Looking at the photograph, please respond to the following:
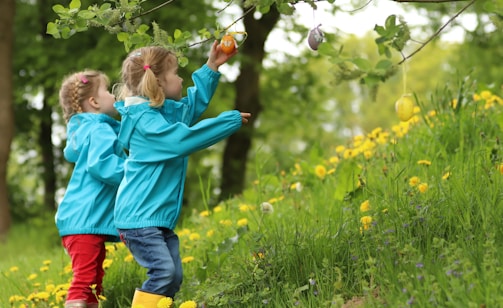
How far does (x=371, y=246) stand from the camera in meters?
3.13

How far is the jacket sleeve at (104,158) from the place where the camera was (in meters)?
3.74

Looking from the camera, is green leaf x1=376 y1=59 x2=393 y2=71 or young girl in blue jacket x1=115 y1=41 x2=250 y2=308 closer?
green leaf x1=376 y1=59 x2=393 y2=71

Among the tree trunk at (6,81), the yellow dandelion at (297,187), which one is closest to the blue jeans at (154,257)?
the yellow dandelion at (297,187)

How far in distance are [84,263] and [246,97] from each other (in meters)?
7.66

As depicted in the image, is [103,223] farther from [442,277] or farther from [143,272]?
[442,277]

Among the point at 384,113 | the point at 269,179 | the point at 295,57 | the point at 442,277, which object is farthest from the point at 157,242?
the point at 384,113

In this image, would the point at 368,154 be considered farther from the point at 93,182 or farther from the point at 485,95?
the point at 93,182

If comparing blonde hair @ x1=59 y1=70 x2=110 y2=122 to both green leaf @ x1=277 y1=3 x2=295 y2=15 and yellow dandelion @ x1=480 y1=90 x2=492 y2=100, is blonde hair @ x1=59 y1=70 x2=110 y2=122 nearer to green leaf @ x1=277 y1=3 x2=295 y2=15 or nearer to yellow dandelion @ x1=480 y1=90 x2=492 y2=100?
green leaf @ x1=277 y1=3 x2=295 y2=15

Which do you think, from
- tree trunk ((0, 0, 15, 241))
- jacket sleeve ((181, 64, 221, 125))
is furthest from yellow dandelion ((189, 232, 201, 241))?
tree trunk ((0, 0, 15, 241))

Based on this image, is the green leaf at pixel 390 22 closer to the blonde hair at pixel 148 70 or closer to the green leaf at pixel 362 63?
the green leaf at pixel 362 63

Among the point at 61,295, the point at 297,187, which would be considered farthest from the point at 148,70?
the point at 297,187

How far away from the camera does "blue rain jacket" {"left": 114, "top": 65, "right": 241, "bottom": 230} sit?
3271 millimetres

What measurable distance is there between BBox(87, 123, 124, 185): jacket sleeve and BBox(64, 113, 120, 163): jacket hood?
64mm

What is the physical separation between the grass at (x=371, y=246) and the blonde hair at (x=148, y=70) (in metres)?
0.83
